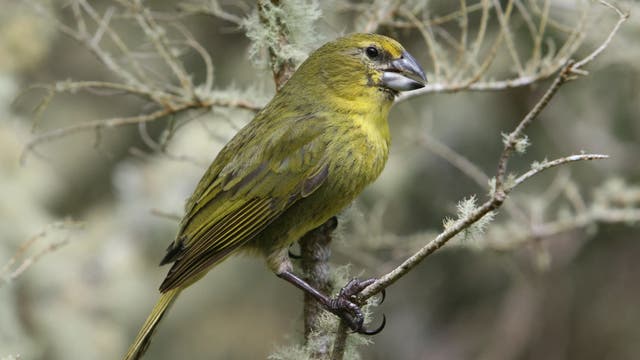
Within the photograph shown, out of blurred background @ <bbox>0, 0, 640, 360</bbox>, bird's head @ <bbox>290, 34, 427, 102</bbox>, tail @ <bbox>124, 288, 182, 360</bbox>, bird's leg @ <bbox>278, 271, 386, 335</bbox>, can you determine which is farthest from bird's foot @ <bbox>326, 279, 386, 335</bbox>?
blurred background @ <bbox>0, 0, 640, 360</bbox>

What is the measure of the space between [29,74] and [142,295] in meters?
1.39

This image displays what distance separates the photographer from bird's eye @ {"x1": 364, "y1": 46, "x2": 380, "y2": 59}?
350 centimetres

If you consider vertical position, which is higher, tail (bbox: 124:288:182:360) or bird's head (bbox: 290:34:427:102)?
bird's head (bbox: 290:34:427:102)

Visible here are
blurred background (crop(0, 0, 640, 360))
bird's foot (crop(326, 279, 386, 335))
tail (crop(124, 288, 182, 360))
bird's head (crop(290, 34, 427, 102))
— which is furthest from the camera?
blurred background (crop(0, 0, 640, 360))

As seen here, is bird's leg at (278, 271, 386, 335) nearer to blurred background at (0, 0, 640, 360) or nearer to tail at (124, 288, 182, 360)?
tail at (124, 288, 182, 360)

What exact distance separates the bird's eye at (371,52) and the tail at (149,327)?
106 cm

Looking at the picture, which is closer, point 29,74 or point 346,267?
point 346,267

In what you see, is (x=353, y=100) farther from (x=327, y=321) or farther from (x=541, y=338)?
(x=541, y=338)

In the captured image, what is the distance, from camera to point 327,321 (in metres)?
3.09

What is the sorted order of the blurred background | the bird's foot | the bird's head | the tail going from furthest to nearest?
the blurred background, the bird's head, the tail, the bird's foot

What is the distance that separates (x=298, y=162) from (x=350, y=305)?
0.68m

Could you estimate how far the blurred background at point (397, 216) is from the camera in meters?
4.58

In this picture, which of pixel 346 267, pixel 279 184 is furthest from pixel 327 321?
pixel 279 184

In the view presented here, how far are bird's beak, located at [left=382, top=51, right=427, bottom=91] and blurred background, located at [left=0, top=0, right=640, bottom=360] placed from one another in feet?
2.09
